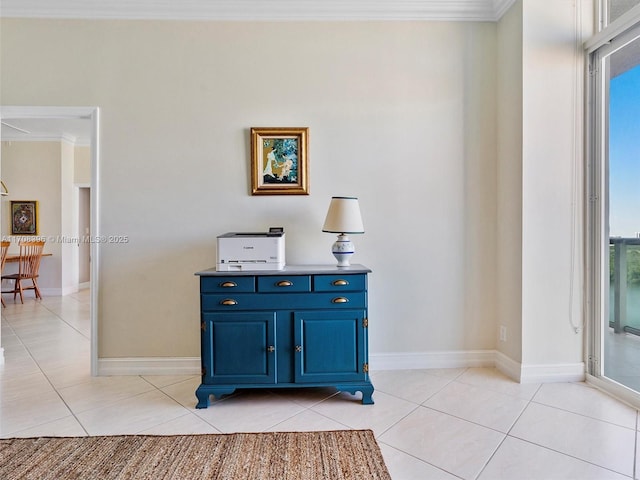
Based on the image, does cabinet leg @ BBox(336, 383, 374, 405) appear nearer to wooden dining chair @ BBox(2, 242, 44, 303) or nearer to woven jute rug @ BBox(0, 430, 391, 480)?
woven jute rug @ BBox(0, 430, 391, 480)

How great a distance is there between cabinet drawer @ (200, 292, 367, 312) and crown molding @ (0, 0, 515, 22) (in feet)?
6.90

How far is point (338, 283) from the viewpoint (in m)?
2.18

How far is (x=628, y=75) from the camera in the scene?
2225 millimetres

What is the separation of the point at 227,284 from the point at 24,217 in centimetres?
566

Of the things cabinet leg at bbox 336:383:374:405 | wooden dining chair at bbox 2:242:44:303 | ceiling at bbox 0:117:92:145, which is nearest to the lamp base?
cabinet leg at bbox 336:383:374:405

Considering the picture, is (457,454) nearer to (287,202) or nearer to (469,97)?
(287,202)

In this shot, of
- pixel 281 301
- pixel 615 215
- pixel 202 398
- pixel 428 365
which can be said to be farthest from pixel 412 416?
pixel 615 215

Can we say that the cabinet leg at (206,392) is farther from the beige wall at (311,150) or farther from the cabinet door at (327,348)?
the beige wall at (311,150)

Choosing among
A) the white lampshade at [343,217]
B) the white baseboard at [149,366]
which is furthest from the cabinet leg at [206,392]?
the white lampshade at [343,217]

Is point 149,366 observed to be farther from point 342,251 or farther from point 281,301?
point 342,251

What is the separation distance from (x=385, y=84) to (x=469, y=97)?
0.67m

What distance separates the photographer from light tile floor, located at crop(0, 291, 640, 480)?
5.23 ft

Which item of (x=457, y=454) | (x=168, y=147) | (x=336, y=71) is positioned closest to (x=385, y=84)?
(x=336, y=71)

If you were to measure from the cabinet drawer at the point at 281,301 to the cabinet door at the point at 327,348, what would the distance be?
0.19 feet
